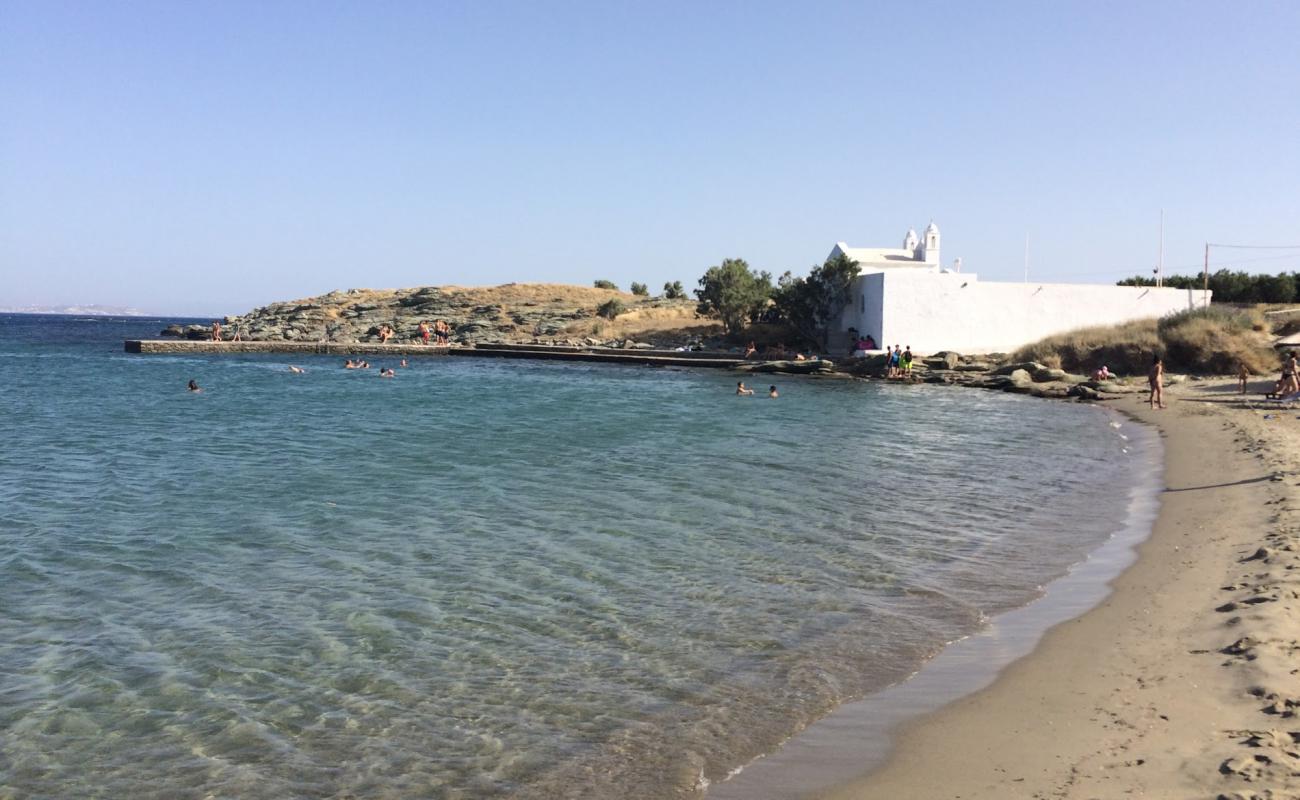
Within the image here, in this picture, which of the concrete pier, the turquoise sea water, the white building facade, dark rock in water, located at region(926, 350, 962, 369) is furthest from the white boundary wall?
the turquoise sea water

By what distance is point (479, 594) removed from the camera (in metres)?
9.68

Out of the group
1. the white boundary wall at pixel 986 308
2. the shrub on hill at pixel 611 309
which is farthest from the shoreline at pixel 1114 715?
the shrub on hill at pixel 611 309

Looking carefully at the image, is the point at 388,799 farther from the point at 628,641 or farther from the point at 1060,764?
the point at 1060,764

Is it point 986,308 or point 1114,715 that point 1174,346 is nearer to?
point 986,308

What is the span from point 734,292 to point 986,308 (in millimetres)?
17565

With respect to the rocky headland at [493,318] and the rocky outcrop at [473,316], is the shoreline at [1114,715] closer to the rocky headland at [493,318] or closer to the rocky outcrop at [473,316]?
the rocky outcrop at [473,316]

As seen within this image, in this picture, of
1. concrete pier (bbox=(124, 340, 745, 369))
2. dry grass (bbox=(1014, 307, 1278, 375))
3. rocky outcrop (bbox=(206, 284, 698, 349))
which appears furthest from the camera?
rocky outcrop (bbox=(206, 284, 698, 349))

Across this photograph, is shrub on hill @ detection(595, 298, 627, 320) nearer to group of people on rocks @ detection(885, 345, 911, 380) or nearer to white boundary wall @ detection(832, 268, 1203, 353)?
white boundary wall @ detection(832, 268, 1203, 353)

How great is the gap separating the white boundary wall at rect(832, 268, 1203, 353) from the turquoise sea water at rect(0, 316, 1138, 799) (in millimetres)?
26445

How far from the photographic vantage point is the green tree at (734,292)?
62.6m

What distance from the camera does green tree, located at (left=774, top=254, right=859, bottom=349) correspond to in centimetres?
5525

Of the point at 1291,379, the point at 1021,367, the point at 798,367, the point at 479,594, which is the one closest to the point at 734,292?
the point at 798,367

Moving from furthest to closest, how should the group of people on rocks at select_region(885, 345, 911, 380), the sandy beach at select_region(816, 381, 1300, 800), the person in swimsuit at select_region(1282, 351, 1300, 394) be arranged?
the group of people on rocks at select_region(885, 345, 911, 380) → the person in swimsuit at select_region(1282, 351, 1300, 394) → the sandy beach at select_region(816, 381, 1300, 800)

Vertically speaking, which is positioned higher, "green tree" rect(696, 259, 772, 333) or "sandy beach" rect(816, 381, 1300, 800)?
"green tree" rect(696, 259, 772, 333)
